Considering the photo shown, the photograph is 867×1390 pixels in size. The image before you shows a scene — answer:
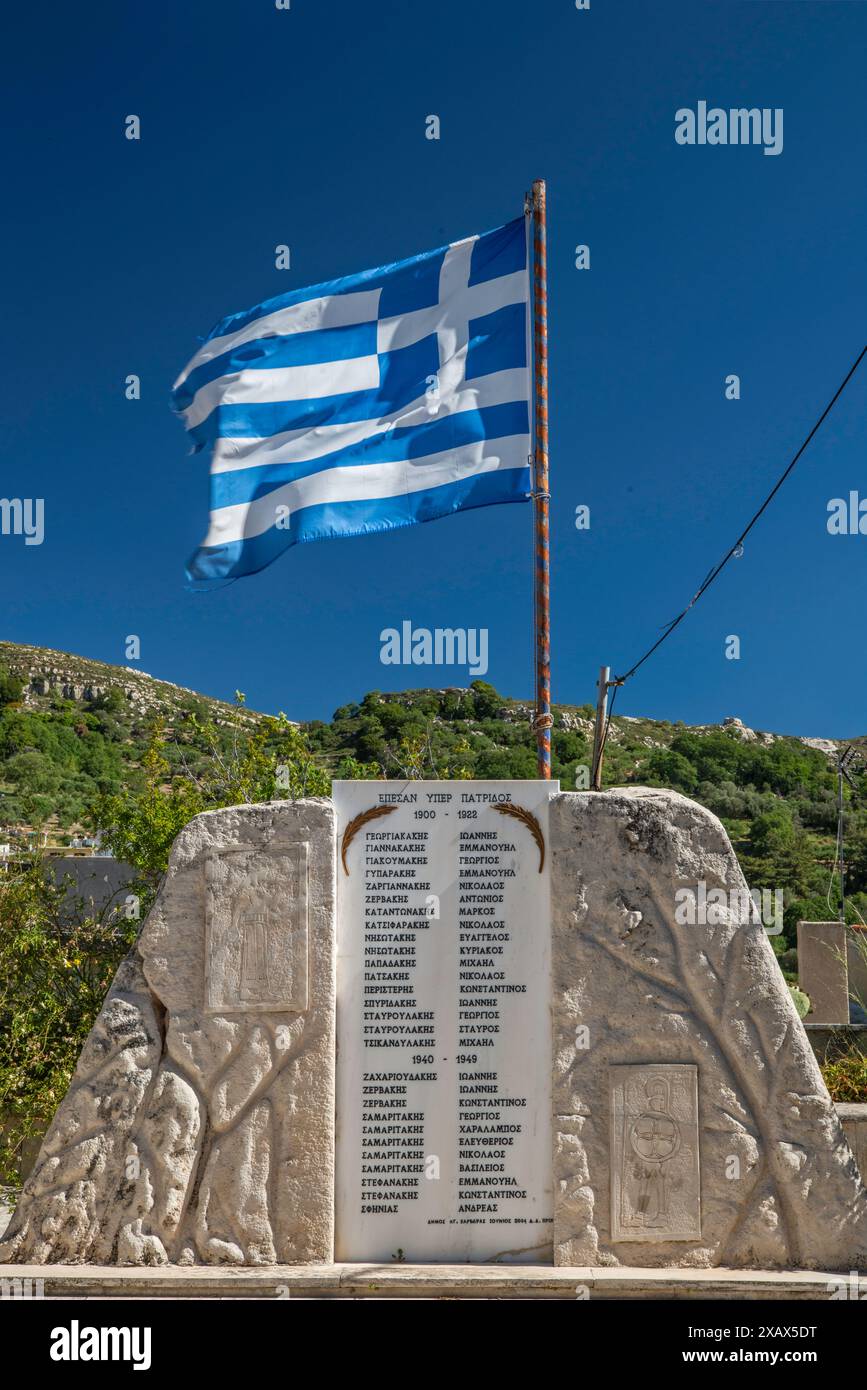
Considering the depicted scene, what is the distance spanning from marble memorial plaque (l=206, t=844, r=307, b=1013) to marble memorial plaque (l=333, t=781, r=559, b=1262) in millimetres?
223

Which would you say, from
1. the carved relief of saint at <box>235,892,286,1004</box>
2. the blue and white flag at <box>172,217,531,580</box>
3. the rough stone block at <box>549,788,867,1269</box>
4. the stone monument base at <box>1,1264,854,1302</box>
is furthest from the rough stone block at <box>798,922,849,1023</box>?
the carved relief of saint at <box>235,892,286,1004</box>

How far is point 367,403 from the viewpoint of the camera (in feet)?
23.0

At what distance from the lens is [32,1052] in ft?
23.1

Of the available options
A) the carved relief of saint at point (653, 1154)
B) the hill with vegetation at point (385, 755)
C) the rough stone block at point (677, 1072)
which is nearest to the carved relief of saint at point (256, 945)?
the rough stone block at point (677, 1072)

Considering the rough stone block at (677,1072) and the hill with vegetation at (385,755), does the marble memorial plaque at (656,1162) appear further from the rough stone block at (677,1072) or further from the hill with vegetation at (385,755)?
the hill with vegetation at (385,755)

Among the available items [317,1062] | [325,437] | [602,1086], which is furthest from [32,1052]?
[325,437]

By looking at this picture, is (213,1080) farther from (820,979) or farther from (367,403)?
(820,979)

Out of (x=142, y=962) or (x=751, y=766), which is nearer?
(x=142, y=962)

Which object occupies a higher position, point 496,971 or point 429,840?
point 429,840

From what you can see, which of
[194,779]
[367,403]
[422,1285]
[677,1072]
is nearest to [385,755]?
[194,779]

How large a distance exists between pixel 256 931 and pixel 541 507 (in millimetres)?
2851

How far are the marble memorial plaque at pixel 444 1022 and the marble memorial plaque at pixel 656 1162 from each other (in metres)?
0.33

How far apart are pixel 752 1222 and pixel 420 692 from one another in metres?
22.2
